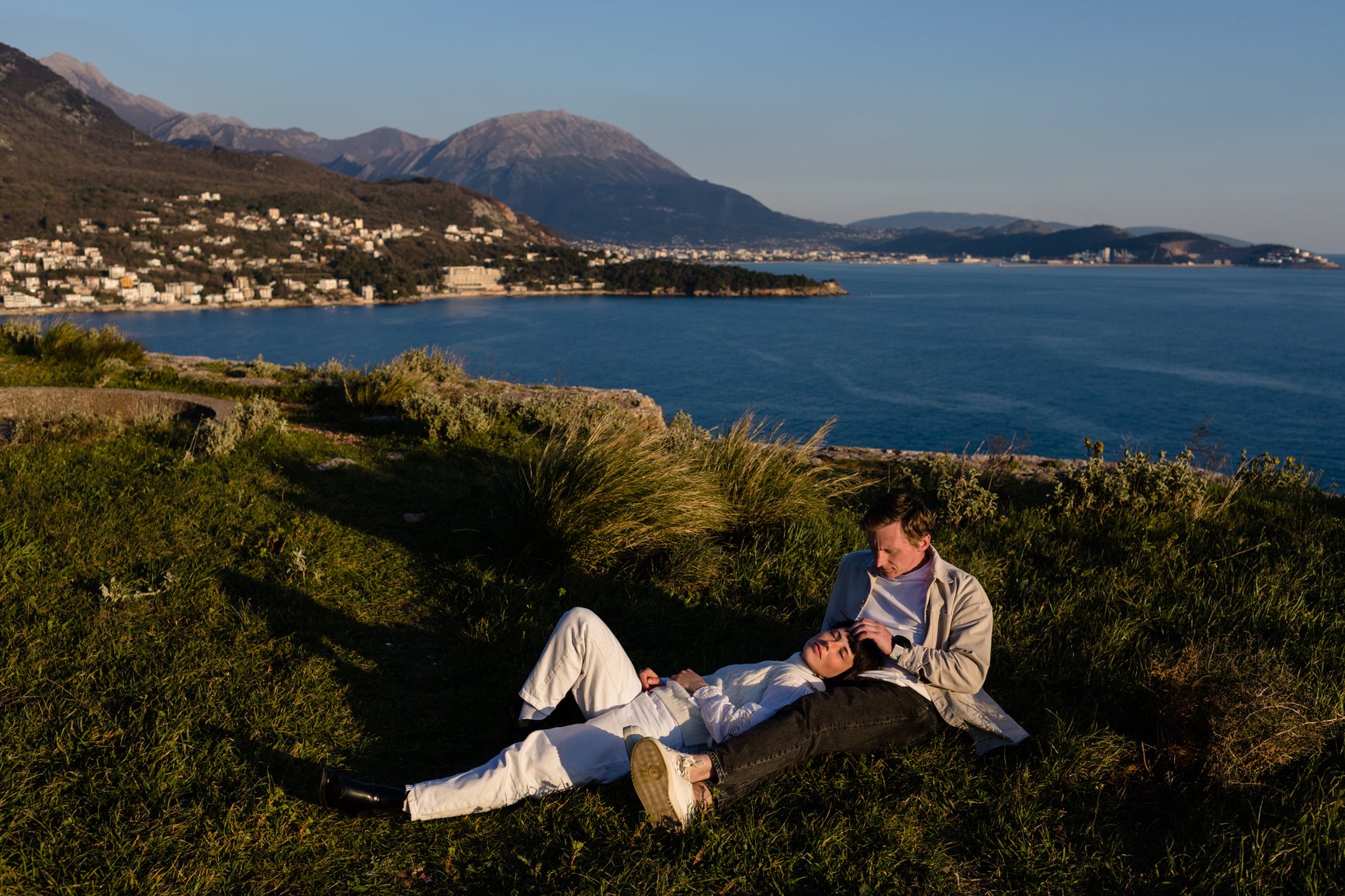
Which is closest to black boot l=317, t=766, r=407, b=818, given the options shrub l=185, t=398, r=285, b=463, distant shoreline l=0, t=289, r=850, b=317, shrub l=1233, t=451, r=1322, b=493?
shrub l=185, t=398, r=285, b=463

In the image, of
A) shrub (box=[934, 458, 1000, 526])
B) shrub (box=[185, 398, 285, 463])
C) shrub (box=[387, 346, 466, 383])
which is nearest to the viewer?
shrub (box=[934, 458, 1000, 526])

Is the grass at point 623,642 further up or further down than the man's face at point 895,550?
further down

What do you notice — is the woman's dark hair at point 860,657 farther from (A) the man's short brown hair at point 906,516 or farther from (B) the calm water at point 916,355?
(B) the calm water at point 916,355

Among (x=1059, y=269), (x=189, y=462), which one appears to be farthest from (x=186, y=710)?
(x=1059, y=269)

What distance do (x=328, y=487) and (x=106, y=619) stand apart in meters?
2.38

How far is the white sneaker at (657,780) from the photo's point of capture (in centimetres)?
262

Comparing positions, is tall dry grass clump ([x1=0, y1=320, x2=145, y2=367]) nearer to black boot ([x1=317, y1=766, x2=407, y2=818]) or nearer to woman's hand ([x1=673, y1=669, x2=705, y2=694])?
black boot ([x1=317, y1=766, x2=407, y2=818])

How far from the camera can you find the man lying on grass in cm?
278

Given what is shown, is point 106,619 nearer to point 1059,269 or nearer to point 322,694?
point 322,694

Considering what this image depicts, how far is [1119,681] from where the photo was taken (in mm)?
3604

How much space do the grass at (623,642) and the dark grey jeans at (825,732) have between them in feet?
0.32

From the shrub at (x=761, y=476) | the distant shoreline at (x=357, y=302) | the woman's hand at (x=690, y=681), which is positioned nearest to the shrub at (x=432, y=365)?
the shrub at (x=761, y=476)

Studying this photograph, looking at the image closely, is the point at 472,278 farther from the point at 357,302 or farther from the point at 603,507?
the point at 603,507

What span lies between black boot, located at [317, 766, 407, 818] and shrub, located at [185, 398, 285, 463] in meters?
4.29
